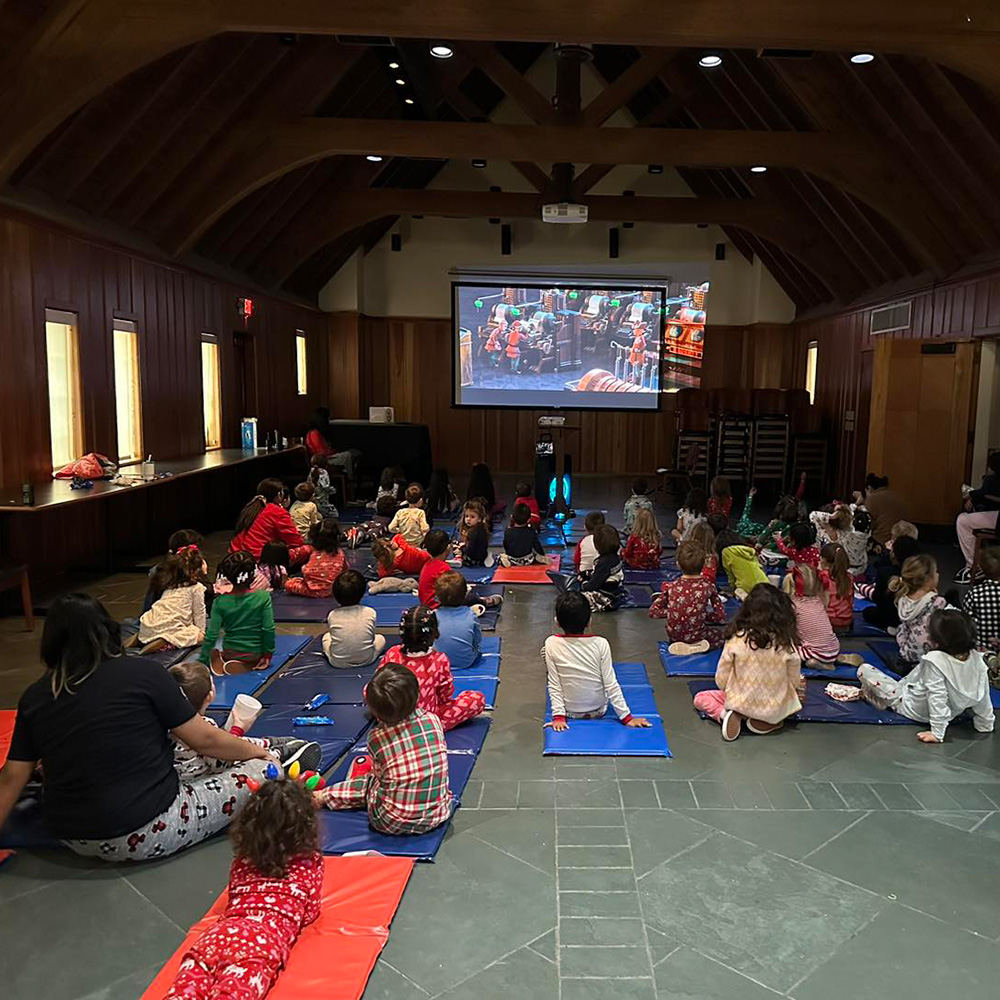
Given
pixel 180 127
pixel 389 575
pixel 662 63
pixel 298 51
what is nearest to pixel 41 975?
pixel 389 575

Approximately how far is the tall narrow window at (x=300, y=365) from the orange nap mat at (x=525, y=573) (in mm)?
7827

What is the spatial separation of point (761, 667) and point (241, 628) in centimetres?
312

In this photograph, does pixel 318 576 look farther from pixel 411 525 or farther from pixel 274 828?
pixel 274 828

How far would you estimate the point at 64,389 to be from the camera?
785cm

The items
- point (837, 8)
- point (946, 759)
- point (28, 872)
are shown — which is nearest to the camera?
point (28, 872)

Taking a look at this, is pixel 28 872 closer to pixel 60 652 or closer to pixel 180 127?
pixel 60 652

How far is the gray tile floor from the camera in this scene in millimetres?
2541

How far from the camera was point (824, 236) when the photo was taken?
12617 millimetres

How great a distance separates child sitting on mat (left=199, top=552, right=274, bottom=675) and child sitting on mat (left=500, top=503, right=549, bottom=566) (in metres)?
3.33

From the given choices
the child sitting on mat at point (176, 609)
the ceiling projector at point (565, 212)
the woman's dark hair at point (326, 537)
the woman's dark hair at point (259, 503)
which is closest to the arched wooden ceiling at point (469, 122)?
the ceiling projector at point (565, 212)

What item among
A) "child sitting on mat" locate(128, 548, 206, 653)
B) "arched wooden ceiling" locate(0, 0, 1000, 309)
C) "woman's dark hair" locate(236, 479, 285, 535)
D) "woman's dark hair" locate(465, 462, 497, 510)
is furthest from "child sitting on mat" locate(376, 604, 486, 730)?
"woman's dark hair" locate(465, 462, 497, 510)

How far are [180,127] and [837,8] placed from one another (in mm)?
6168

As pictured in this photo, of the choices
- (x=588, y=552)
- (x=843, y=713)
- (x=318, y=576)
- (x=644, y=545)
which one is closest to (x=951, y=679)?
A: (x=843, y=713)

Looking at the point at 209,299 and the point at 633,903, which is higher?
the point at 209,299
